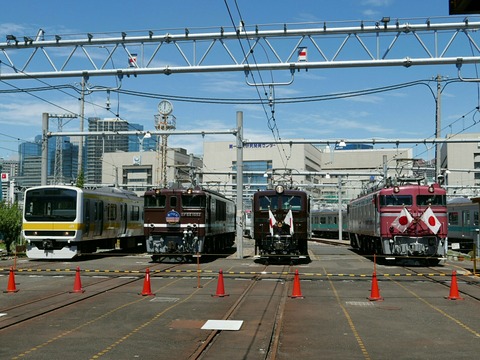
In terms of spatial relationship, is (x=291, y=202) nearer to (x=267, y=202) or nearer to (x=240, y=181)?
(x=267, y=202)

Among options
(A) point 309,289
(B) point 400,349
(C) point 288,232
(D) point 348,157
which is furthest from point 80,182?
(D) point 348,157

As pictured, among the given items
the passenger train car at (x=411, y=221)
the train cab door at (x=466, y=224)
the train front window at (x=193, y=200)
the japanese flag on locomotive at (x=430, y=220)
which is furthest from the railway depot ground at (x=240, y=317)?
the train cab door at (x=466, y=224)

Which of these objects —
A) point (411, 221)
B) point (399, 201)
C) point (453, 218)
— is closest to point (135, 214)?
point (399, 201)

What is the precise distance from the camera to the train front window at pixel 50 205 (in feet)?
88.5

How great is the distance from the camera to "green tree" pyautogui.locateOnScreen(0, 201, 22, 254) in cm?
3322

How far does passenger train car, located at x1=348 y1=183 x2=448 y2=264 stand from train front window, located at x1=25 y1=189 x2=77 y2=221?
13.4 meters

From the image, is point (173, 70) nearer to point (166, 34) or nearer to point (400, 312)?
point (166, 34)

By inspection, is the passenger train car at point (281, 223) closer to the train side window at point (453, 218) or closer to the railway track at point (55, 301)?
the railway track at point (55, 301)

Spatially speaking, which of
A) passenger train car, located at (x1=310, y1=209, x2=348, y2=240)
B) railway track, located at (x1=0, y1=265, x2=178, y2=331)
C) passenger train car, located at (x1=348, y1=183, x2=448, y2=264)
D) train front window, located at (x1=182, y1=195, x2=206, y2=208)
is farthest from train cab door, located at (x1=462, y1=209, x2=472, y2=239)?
passenger train car, located at (x1=310, y1=209, x2=348, y2=240)

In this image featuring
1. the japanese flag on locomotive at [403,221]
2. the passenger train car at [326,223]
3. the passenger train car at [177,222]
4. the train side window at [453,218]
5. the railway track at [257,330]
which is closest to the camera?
the railway track at [257,330]

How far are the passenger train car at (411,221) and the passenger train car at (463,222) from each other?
11.0m

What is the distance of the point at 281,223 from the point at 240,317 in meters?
13.2

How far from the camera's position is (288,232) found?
25547 mm

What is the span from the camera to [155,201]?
89.9ft
